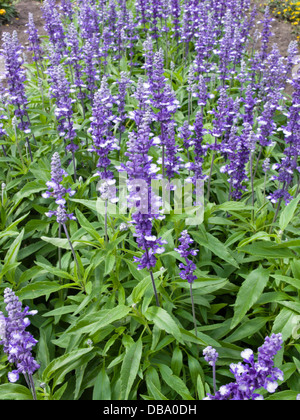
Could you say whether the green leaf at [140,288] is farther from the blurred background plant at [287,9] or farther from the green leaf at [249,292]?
the blurred background plant at [287,9]

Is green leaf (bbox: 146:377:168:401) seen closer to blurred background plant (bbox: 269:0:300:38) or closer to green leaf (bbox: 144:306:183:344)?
green leaf (bbox: 144:306:183:344)

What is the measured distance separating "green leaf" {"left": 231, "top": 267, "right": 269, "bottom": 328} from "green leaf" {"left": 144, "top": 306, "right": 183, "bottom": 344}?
0.59 meters

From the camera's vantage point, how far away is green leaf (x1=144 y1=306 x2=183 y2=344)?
3.00 m

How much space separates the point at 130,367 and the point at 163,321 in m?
0.46

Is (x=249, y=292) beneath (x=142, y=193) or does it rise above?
beneath

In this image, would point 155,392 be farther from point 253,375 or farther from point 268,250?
point 268,250

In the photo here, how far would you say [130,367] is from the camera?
312 centimetres

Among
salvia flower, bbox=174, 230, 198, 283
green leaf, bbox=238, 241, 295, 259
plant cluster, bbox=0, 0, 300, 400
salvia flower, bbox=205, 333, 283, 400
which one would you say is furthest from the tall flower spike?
salvia flower, bbox=205, 333, 283, 400

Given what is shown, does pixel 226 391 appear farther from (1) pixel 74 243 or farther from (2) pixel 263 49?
(2) pixel 263 49

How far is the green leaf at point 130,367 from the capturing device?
299 cm

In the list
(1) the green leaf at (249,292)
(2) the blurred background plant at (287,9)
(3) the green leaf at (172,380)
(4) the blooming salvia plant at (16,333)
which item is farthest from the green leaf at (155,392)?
(2) the blurred background plant at (287,9)

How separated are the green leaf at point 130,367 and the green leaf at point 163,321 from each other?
298 mm
